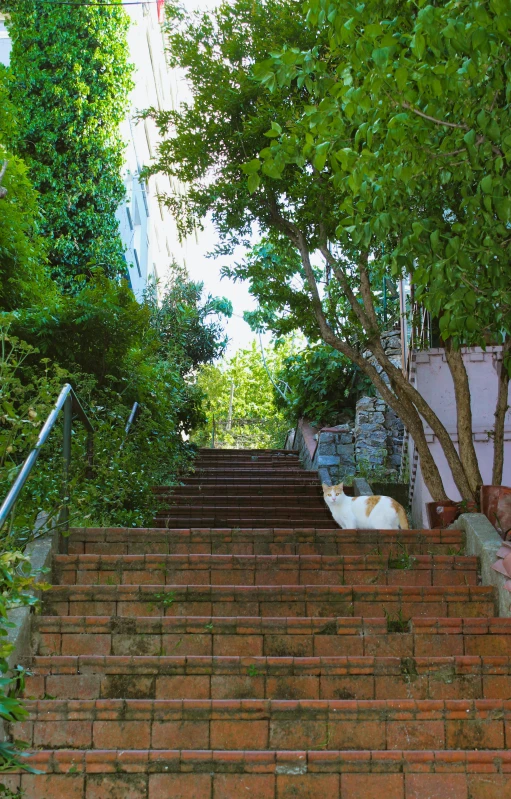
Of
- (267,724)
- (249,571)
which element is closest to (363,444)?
(249,571)

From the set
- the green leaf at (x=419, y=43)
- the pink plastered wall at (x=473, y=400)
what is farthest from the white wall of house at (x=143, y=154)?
the green leaf at (x=419, y=43)

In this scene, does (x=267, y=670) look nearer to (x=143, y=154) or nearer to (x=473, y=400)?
(x=473, y=400)

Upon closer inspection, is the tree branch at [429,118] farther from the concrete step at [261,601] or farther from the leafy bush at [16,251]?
the leafy bush at [16,251]

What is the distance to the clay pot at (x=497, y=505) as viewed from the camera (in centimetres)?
621

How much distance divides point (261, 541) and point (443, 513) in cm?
173

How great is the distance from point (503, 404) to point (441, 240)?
94.5 inches

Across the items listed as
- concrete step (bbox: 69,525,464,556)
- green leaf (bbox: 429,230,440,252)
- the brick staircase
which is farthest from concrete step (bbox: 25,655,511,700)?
green leaf (bbox: 429,230,440,252)

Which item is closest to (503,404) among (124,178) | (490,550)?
(490,550)

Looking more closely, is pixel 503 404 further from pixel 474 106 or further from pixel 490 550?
pixel 474 106

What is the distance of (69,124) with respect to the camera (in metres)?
13.0

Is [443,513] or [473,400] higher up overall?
[473,400]

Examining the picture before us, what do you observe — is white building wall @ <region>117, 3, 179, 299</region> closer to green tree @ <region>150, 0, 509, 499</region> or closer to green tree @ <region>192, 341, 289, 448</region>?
green tree @ <region>192, 341, 289, 448</region>

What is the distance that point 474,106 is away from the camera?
4.38 meters

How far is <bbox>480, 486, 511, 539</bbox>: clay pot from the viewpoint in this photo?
20.4 feet
